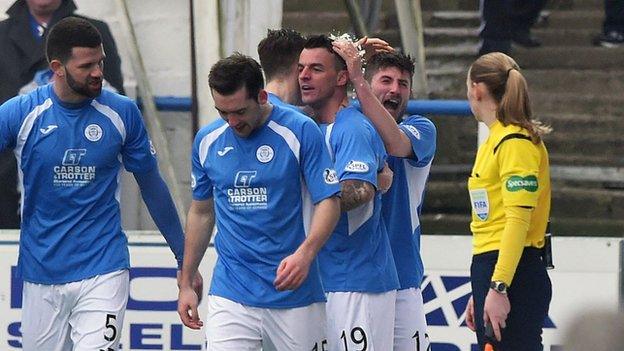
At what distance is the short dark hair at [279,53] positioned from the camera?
470 centimetres

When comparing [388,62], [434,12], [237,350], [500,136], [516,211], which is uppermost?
[434,12]

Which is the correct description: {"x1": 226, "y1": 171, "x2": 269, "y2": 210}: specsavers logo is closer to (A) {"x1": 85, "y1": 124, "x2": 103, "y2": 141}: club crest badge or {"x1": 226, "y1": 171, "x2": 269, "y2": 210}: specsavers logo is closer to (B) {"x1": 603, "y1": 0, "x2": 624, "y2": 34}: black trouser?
(A) {"x1": 85, "y1": 124, "x2": 103, "y2": 141}: club crest badge

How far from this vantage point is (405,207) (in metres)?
5.14

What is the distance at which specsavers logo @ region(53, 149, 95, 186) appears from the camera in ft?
15.6

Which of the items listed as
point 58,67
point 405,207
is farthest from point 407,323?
point 58,67

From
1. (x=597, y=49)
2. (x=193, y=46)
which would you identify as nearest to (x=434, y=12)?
(x=597, y=49)

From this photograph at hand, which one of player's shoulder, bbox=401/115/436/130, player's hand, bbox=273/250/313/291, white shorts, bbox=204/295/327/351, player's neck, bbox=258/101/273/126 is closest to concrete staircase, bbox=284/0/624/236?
player's shoulder, bbox=401/115/436/130

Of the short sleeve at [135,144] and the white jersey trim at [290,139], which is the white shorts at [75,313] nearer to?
the short sleeve at [135,144]

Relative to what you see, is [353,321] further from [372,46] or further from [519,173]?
[372,46]

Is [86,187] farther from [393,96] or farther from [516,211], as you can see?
[516,211]

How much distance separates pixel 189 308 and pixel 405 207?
109cm

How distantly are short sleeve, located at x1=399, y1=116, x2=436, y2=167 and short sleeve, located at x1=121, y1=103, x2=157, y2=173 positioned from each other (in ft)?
3.53

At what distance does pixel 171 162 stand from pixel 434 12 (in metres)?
1.65

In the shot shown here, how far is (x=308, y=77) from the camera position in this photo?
183 inches
